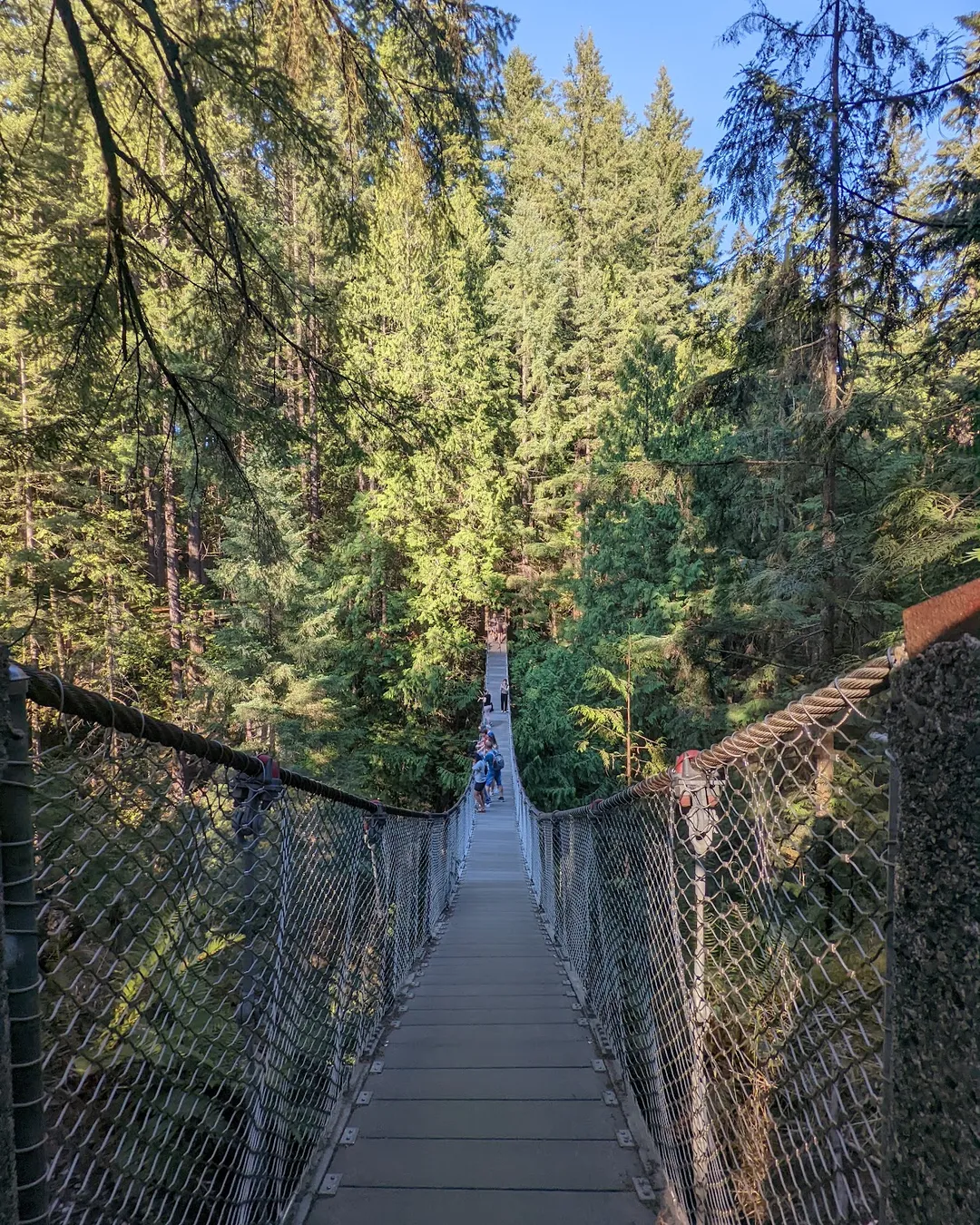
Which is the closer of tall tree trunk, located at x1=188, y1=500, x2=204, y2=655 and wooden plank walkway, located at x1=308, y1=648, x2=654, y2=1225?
wooden plank walkway, located at x1=308, y1=648, x2=654, y2=1225

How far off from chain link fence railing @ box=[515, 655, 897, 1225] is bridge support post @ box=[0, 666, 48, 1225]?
834mm

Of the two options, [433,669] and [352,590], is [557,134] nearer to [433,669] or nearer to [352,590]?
[352,590]

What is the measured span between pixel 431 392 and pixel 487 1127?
13.9 meters

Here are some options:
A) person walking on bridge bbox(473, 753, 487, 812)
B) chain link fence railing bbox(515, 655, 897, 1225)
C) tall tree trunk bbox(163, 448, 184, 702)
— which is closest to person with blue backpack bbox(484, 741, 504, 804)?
person walking on bridge bbox(473, 753, 487, 812)

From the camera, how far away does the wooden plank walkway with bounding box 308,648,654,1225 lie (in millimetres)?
1451

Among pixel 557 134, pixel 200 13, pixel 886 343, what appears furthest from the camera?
pixel 557 134

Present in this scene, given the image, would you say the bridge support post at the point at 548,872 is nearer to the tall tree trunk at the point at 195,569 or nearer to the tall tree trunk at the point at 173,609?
the tall tree trunk at the point at 173,609

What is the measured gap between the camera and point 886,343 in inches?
174

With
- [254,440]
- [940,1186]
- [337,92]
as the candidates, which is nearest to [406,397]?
[254,440]

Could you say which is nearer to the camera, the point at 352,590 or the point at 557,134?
the point at 352,590

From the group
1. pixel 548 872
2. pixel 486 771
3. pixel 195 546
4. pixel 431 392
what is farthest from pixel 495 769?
pixel 431 392

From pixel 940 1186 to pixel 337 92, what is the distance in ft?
10.1

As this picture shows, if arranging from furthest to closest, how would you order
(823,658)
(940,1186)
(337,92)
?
(823,658), (337,92), (940,1186)

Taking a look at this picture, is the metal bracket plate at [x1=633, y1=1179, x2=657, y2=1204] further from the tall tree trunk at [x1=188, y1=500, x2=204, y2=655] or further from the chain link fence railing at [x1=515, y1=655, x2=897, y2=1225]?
the tall tree trunk at [x1=188, y1=500, x2=204, y2=655]
